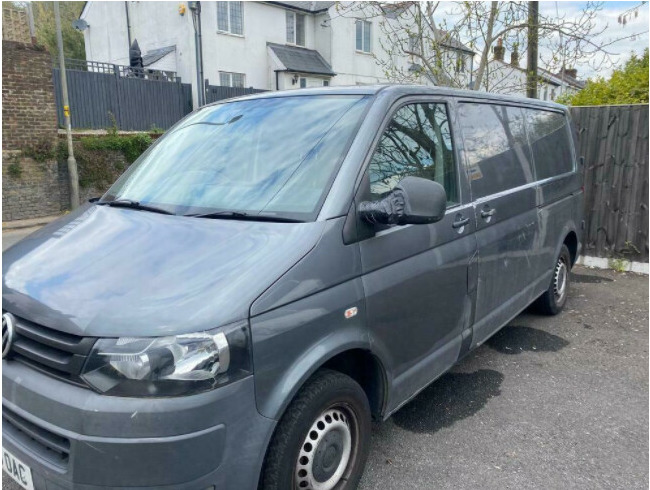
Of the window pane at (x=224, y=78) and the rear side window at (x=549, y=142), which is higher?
the window pane at (x=224, y=78)

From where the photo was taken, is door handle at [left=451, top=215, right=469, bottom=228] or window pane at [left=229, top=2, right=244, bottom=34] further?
window pane at [left=229, top=2, right=244, bottom=34]

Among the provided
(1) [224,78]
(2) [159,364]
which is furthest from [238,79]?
(2) [159,364]

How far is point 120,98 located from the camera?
16219 millimetres

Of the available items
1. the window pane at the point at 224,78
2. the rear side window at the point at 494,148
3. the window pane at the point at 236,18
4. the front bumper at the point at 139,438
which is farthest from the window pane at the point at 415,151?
the window pane at the point at 236,18

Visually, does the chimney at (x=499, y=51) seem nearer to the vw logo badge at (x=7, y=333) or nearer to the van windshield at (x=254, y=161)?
the van windshield at (x=254, y=161)

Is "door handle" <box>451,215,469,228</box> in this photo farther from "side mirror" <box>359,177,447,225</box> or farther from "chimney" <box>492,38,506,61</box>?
"chimney" <box>492,38,506,61</box>

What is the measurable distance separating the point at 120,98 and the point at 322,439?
16.3 metres

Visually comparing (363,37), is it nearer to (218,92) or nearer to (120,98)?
(218,92)

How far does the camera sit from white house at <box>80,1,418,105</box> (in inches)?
883

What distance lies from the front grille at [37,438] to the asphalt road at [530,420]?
89cm

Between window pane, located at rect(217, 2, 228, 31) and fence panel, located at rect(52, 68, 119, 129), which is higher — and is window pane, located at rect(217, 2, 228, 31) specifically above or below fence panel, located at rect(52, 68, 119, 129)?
above

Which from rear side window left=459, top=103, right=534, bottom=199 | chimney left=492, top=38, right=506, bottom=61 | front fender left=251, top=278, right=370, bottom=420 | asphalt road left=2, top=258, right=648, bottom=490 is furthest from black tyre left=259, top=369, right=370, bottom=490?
chimney left=492, top=38, right=506, bottom=61

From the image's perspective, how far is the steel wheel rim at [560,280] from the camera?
5223 mm

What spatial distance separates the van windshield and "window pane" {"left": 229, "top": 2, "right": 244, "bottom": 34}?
2226 centimetres
